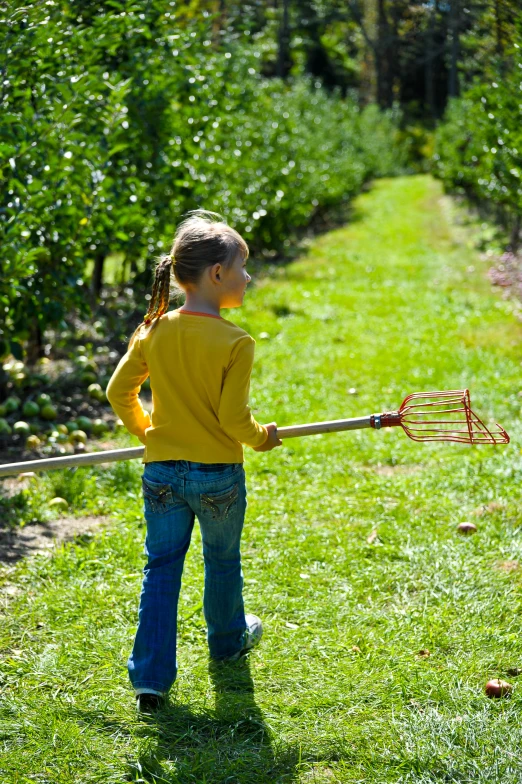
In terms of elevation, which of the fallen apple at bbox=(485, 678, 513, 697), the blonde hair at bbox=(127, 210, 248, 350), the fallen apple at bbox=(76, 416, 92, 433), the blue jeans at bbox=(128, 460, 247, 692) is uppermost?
the blonde hair at bbox=(127, 210, 248, 350)

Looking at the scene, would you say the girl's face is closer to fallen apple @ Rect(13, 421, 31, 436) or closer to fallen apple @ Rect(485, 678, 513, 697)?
fallen apple @ Rect(485, 678, 513, 697)

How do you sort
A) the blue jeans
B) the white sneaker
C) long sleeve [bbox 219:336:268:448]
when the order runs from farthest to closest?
the white sneaker, the blue jeans, long sleeve [bbox 219:336:268:448]

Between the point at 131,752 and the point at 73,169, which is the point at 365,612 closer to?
the point at 131,752

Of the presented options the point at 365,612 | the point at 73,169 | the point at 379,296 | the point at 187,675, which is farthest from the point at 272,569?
the point at 379,296

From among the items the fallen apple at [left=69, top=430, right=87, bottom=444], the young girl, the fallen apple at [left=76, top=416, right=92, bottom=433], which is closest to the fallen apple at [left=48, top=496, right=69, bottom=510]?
the fallen apple at [left=69, top=430, right=87, bottom=444]

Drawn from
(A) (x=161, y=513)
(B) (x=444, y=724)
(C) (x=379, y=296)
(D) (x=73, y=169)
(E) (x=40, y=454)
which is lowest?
(C) (x=379, y=296)

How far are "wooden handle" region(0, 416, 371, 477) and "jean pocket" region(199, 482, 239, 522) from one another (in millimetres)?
274

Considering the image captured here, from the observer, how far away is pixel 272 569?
388 centimetres

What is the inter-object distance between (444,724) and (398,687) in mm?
260

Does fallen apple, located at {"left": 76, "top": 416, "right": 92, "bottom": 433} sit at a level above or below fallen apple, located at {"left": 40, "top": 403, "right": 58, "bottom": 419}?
below

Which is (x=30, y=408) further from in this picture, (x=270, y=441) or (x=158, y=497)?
(x=270, y=441)

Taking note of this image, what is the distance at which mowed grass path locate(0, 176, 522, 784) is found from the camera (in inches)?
103

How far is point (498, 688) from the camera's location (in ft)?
9.42

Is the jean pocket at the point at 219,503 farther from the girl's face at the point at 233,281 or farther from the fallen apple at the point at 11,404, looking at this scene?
the fallen apple at the point at 11,404
